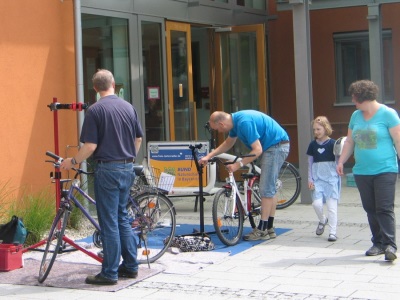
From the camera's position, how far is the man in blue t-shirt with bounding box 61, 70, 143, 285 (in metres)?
6.94

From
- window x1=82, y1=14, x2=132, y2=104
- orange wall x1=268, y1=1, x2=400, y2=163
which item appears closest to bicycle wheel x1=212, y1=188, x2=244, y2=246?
window x1=82, y1=14, x2=132, y2=104

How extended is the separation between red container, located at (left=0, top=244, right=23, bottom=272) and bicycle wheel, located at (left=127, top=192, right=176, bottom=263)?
114cm

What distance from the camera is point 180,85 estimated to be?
1345cm

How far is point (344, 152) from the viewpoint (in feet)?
26.6

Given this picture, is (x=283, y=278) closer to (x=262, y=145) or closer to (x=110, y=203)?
(x=110, y=203)

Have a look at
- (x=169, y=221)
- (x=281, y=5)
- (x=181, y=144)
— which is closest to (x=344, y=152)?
(x=169, y=221)

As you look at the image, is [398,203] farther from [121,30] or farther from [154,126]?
[121,30]


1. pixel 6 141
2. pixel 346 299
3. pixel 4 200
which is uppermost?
pixel 6 141

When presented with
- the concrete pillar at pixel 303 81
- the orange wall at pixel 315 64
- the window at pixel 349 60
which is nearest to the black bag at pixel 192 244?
the concrete pillar at pixel 303 81

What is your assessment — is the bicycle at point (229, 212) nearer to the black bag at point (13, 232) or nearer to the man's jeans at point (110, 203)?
the man's jeans at point (110, 203)

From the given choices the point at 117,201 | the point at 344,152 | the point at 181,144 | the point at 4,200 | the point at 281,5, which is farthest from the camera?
the point at 281,5

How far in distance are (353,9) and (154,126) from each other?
6202mm

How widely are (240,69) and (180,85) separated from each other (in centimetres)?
216

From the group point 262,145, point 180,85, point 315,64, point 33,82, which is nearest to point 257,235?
point 262,145
